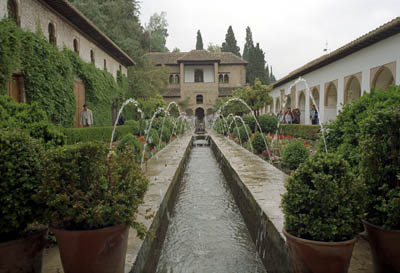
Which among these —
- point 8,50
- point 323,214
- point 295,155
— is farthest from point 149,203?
point 8,50

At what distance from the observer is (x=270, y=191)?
4.16 m

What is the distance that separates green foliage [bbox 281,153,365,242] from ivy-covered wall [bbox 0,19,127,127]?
8407mm

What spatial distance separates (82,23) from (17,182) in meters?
13.2

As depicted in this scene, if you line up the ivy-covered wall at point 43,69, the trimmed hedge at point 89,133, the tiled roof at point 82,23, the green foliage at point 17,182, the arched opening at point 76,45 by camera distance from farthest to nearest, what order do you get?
the arched opening at point 76,45 → the tiled roof at point 82,23 → the trimmed hedge at point 89,133 → the ivy-covered wall at point 43,69 → the green foliage at point 17,182

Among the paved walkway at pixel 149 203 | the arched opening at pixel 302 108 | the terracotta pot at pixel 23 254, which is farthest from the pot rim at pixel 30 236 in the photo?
the arched opening at pixel 302 108

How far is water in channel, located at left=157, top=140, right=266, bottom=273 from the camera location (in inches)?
125

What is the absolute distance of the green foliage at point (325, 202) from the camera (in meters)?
1.89

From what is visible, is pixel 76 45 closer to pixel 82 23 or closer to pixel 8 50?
pixel 82 23

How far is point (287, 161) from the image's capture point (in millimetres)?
6031

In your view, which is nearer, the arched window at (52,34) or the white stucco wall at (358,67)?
the white stucco wall at (358,67)

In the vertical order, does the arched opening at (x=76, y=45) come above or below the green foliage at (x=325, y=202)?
above

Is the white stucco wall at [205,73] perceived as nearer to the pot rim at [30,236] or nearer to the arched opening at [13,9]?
the arched opening at [13,9]

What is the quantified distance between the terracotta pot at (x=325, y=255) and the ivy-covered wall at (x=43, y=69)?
28.2 feet

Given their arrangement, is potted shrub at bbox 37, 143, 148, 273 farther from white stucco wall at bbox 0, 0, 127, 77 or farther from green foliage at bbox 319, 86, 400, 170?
white stucco wall at bbox 0, 0, 127, 77
